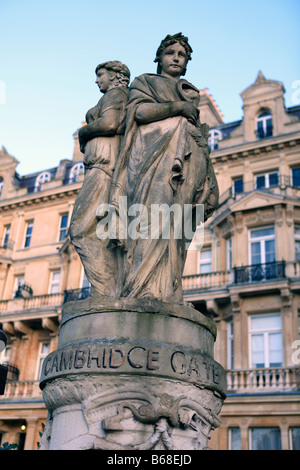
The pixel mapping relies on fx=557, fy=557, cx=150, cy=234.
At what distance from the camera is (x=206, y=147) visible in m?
5.20

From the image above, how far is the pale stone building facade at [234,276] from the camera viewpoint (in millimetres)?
22250

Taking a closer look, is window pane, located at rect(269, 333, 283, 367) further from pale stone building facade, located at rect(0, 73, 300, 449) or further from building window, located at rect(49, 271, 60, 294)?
building window, located at rect(49, 271, 60, 294)

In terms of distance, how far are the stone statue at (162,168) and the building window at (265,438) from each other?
18500 mm

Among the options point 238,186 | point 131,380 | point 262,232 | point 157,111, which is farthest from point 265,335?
point 131,380

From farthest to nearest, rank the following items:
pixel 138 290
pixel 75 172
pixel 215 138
Answer: pixel 75 172 → pixel 215 138 → pixel 138 290

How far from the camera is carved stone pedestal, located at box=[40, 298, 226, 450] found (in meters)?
3.60

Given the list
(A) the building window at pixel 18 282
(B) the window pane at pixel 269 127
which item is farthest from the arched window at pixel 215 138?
(A) the building window at pixel 18 282

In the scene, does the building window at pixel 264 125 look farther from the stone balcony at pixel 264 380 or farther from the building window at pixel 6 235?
the building window at pixel 6 235

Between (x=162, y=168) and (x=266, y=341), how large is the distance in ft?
66.6

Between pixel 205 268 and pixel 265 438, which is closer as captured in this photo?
pixel 265 438

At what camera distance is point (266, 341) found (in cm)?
2372

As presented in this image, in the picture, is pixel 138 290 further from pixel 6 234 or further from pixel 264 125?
pixel 6 234

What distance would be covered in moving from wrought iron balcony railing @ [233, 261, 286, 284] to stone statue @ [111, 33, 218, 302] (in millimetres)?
19555
